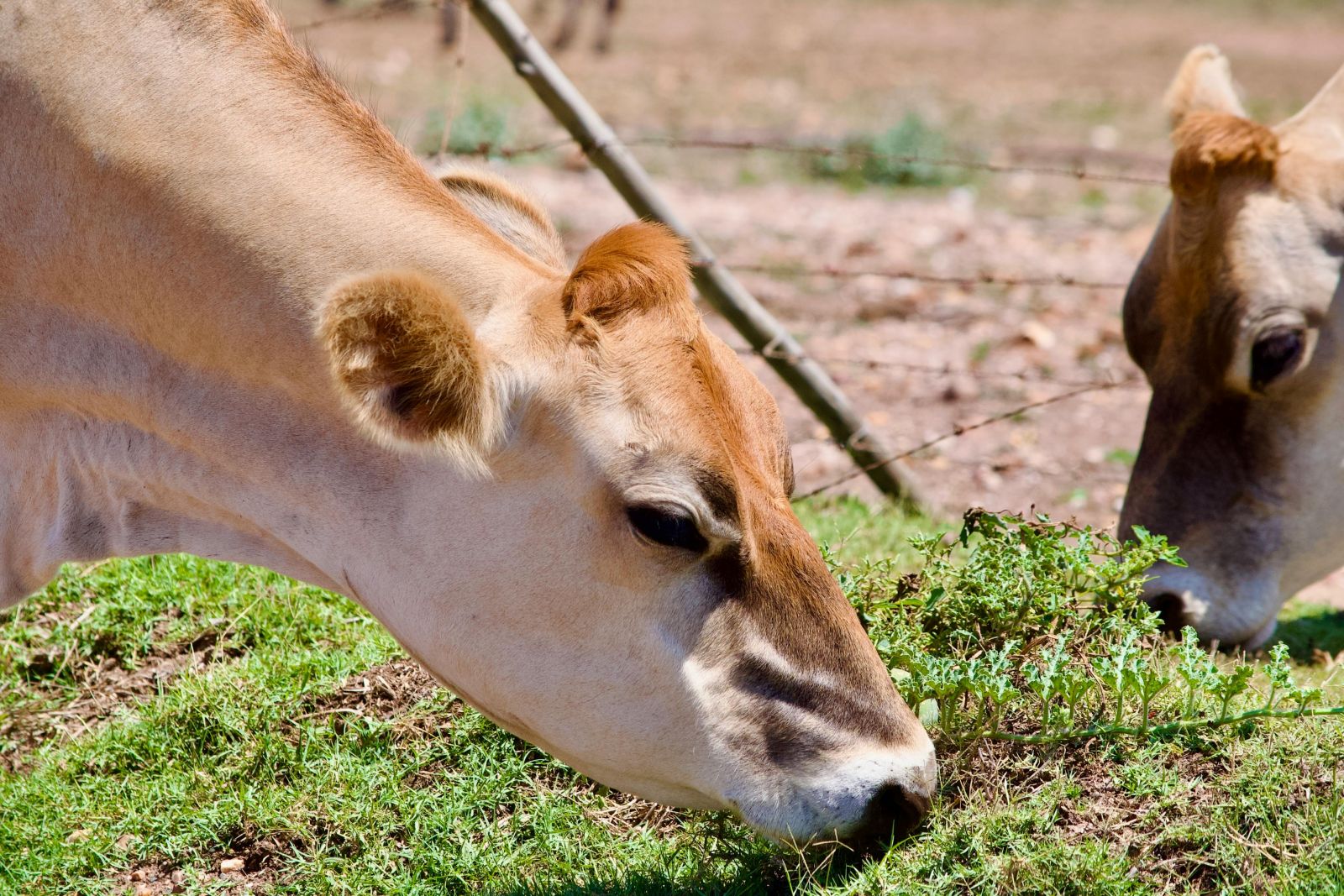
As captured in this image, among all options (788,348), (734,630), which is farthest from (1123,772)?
(788,348)

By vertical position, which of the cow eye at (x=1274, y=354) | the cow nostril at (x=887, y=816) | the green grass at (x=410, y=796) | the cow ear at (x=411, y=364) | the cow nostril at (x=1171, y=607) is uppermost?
the cow ear at (x=411, y=364)

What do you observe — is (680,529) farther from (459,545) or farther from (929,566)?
(929,566)

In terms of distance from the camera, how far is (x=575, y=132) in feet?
17.5

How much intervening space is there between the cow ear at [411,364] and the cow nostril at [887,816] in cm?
108

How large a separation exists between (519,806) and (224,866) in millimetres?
742

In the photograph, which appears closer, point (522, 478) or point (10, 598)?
point (522, 478)

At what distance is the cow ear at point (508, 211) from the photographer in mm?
3369

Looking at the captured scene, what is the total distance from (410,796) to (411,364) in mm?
1416

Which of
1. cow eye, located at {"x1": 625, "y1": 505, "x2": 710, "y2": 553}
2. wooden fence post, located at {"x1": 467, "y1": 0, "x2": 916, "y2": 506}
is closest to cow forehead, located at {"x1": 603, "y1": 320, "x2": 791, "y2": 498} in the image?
cow eye, located at {"x1": 625, "y1": 505, "x2": 710, "y2": 553}

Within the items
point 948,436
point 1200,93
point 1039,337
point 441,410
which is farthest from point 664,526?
point 1039,337

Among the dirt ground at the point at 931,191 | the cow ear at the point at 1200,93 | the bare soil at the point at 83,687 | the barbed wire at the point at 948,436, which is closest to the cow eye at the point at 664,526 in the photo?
the dirt ground at the point at 931,191

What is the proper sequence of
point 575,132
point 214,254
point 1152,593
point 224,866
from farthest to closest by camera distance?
point 575,132, point 1152,593, point 224,866, point 214,254

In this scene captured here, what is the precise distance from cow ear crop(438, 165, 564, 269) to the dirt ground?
0.18 m

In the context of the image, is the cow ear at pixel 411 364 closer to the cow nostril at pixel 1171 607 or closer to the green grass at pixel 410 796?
the green grass at pixel 410 796
